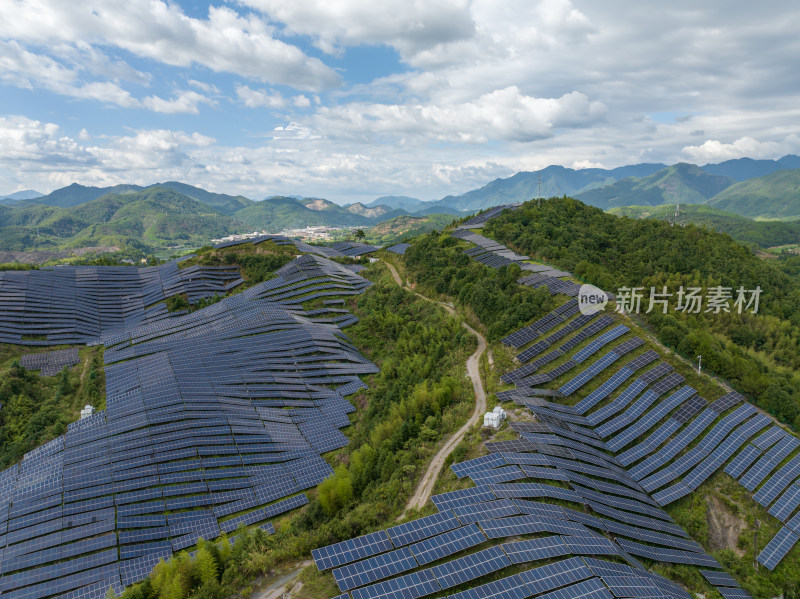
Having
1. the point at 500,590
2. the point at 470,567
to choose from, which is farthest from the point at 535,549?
the point at 470,567

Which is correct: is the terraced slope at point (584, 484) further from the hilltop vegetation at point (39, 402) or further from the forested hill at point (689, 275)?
the hilltop vegetation at point (39, 402)

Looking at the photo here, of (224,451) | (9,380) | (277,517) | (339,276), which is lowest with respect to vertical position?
(277,517)

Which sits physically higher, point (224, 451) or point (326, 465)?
point (224, 451)

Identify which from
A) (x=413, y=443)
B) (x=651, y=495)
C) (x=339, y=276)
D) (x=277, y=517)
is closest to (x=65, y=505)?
(x=277, y=517)

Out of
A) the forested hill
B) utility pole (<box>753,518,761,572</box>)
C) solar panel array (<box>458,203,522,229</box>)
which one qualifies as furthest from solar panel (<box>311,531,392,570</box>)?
solar panel array (<box>458,203,522,229</box>)

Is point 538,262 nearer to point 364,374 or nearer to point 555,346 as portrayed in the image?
point 555,346
